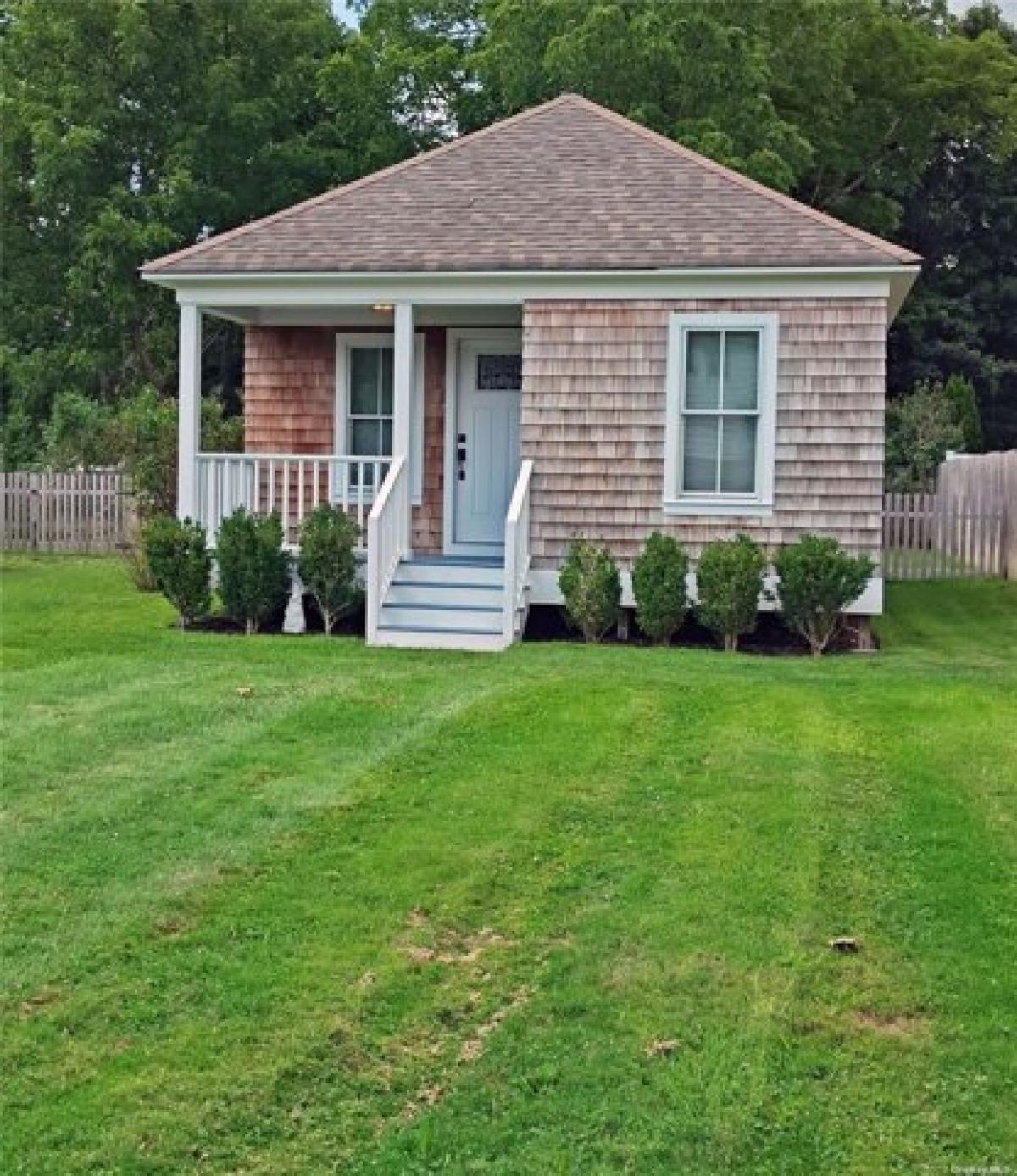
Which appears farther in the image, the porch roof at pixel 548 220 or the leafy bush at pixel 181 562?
the leafy bush at pixel 181 562

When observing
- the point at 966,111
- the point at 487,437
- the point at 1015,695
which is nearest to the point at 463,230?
the point at 487,437

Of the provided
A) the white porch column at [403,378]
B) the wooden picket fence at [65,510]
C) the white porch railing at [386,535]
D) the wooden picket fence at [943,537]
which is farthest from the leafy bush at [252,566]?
the wooden picket fence at [65,510]

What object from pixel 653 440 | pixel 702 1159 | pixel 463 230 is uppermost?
pixel 463 230

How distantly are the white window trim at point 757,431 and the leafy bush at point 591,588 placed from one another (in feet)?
2.83

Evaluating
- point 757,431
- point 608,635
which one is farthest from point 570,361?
point 608,635

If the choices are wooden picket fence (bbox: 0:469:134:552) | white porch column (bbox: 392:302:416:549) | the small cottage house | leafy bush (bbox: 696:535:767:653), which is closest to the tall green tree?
wooden picket fence (bbox: 0:469:134:552)

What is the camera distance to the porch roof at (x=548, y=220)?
41.3ft

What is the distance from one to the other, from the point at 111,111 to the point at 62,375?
5.32 metres

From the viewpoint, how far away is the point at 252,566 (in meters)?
12.7

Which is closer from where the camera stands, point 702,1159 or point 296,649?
point 702,1159

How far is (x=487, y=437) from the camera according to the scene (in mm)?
14617

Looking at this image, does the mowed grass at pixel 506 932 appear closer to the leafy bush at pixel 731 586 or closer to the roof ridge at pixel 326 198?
the leafy bush at pixel 731 586

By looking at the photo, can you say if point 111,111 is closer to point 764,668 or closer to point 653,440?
point 653,440

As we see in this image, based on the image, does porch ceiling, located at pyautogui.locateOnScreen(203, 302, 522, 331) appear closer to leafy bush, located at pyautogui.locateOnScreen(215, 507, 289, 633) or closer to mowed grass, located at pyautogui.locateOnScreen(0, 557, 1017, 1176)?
leafy bush, located at pyautogui.locateOnScreen(215, 507, 289, 633)
